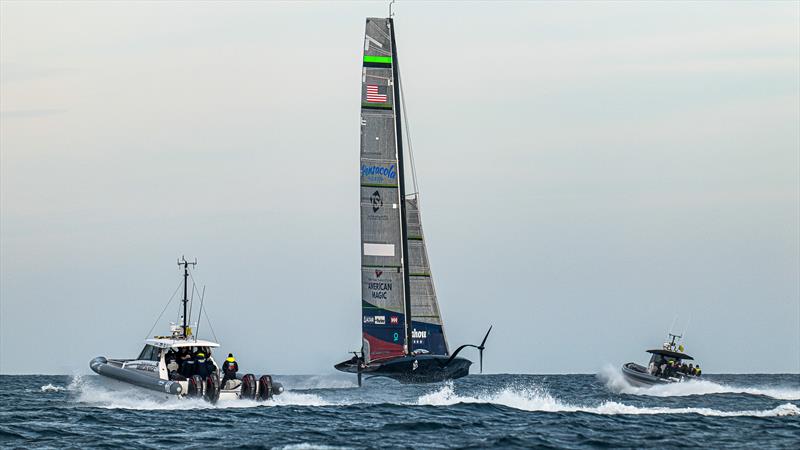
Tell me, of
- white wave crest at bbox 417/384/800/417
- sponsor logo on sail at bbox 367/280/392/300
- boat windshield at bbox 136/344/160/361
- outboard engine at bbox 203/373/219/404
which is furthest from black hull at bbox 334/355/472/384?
outboard engine at bbox 203/373/219/404

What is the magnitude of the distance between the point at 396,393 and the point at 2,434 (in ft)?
62.2

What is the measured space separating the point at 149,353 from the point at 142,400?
7.73ft

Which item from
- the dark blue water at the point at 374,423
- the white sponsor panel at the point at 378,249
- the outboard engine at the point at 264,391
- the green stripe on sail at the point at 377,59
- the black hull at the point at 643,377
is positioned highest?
the green stripe on sail at the point at 377,59

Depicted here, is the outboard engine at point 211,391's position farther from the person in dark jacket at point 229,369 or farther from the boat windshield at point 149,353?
the boat windshield at point 149,353

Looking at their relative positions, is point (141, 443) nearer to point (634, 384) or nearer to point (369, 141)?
point (369, 141)

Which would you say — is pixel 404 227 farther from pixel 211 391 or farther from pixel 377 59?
pixel 211 391

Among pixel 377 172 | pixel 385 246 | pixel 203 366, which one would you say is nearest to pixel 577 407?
pixel 385 246

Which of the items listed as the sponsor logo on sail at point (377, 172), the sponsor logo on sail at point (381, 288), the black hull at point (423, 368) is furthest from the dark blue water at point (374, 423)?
the sponsor logo on sail at point (377, 172)

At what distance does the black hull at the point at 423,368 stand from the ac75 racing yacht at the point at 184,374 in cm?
635

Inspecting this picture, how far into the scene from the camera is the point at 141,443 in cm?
2861

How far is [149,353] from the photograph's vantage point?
40.4 metres

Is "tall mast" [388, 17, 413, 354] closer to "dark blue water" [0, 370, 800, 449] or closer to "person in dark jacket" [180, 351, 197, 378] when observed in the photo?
"dark blue water" [0, 370, 800, 449]

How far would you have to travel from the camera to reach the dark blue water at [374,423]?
29.1 m

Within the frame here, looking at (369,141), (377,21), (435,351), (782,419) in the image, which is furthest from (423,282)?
(782,419)
